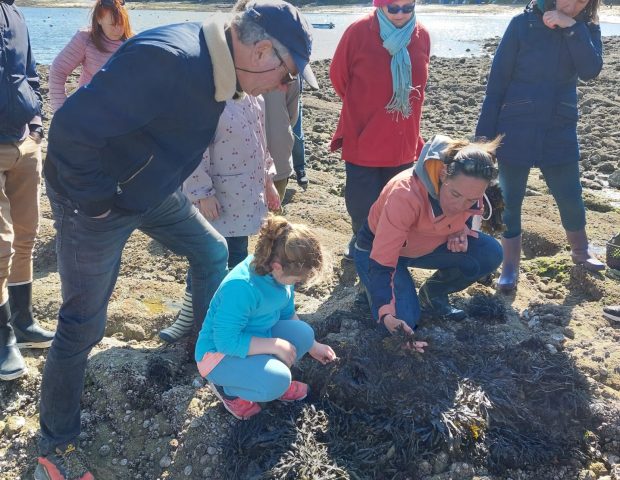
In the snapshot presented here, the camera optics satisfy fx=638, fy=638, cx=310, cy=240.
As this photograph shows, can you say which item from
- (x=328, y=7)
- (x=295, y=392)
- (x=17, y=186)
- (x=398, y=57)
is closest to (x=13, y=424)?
(x=17, y=186)

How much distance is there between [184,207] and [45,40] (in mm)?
24467

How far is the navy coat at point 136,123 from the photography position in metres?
2.15

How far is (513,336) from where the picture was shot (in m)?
3.73

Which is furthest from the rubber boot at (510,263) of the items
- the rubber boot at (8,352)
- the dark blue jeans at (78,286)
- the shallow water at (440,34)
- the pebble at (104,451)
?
the shallow water at (440,34)

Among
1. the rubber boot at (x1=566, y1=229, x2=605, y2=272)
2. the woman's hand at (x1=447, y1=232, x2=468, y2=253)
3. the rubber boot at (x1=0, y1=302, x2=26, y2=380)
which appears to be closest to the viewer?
the rubber boot at (x1=0, y1=302, x2=26, y2=380)

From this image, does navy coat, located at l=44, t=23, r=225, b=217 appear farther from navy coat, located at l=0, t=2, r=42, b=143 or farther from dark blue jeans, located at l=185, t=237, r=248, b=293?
dark blue jeans, located at l=185, t=237, r=248, b=293

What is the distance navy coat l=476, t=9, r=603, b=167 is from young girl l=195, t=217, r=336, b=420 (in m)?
1.99

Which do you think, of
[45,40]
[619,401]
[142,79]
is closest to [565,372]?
[619,401]

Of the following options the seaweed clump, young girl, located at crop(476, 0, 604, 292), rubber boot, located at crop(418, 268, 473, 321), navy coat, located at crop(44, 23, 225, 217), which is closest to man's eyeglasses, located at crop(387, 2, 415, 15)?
young girl, located at crop(476, 0, 604, 292)

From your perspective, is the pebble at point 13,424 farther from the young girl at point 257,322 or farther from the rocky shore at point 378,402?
the young girl at point 257,322

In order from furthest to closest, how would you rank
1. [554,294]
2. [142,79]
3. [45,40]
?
[45,40] → [554,294] → [142,79]

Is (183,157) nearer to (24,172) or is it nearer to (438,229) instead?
(24,172)

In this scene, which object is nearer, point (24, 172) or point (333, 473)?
point (333, 473)

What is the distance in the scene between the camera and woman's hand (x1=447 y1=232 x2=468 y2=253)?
3.76 metres
